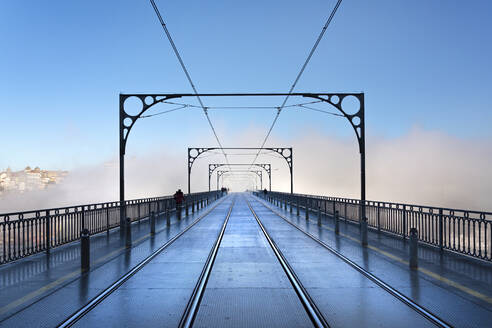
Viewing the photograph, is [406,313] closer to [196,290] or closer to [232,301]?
[232,301]

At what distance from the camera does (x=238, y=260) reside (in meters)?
10.5

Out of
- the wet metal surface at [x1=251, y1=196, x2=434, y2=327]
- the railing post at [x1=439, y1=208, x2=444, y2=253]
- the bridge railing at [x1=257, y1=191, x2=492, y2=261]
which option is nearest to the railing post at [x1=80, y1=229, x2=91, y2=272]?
the wet metal surface at [x1=251, y1=196, x2=434, y2=327]

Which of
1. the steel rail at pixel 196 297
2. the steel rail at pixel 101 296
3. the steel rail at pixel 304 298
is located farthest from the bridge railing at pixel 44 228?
the steel rail at pixel 304 298

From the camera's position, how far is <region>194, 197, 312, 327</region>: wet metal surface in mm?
5602

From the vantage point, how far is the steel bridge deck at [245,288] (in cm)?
571

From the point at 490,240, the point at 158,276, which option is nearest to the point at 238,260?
the point at 158,276

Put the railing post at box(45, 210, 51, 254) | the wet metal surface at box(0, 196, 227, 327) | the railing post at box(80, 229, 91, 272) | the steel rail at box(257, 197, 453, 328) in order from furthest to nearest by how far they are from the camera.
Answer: the railing post at box(45, 210, 51, 254) → the railing post at box(80, 229, 91, 272) → the wet metal surface at box(0, 196, 227, 327) → the steel rail at box(257, 197, 453, 328)

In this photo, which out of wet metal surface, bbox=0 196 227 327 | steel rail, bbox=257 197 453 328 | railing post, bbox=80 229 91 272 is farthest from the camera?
railing post, bbox=80 229 91 272

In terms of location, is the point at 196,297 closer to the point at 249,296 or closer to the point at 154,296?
the point at 154,296

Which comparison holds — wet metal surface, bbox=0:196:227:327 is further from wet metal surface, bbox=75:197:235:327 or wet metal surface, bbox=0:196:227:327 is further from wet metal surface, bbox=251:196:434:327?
wet metal surface, bbox=251:196:434:327

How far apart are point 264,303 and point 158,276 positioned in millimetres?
2960

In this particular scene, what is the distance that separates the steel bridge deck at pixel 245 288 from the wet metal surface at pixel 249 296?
0.05 feet

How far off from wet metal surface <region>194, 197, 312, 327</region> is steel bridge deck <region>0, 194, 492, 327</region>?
0.05 ft

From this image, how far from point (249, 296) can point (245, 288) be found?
568 mm
